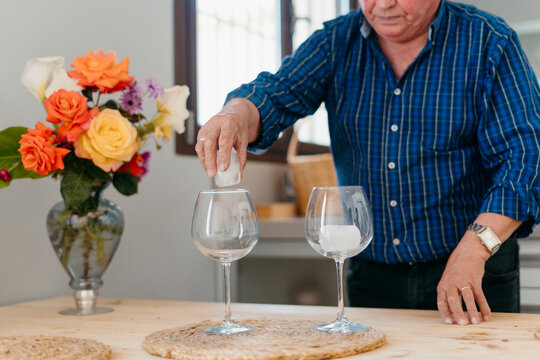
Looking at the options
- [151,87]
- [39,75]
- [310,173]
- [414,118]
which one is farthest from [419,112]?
[310,173]

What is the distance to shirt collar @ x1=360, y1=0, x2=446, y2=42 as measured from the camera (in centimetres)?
135

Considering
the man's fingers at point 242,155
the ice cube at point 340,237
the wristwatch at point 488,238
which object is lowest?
the wristwatch at point 488,238

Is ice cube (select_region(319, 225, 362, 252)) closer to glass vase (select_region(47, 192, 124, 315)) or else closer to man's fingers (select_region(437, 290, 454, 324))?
man's fingers (select_region(437, 290, 454, 324))

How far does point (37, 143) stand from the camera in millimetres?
1172

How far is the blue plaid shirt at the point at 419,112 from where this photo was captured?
4.26 ft

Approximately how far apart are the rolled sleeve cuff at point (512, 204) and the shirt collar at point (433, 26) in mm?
373

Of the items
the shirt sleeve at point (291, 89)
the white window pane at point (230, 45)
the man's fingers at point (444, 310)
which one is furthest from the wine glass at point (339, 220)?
the white window pane at point (230, 45)

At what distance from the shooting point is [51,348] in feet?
2.90

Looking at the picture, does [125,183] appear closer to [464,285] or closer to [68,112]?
[68,112]

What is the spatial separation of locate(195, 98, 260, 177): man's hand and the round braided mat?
0.80 ft

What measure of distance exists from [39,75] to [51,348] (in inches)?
24.1

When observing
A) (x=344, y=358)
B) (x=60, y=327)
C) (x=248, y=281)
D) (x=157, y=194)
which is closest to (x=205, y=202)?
(x=344, y=358)

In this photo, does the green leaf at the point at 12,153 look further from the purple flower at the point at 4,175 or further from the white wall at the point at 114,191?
the white wall at the point at 114,191

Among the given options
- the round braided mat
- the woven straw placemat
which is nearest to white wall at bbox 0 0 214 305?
the woven straw placemat
